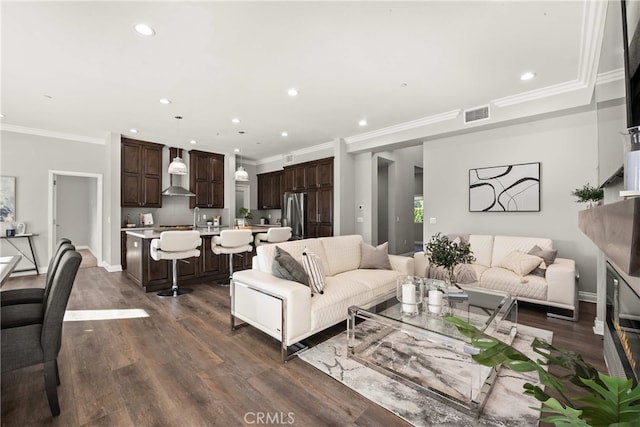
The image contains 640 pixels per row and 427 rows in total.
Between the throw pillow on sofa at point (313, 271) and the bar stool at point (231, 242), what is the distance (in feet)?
6.44

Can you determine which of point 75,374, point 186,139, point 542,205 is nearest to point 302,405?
point 75,374

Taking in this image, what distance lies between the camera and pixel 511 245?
4.00 metres

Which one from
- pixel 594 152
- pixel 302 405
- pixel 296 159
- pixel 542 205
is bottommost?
pixel 302 405

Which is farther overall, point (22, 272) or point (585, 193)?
point (22, 272)

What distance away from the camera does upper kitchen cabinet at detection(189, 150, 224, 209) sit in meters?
7.03

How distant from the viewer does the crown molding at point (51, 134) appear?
204 inches

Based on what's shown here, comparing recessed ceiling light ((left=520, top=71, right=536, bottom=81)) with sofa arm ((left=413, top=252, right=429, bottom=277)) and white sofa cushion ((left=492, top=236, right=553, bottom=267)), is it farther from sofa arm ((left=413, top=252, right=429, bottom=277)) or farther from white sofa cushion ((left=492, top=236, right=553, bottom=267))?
sofa arm ((left=413, top=252, right=429, bottom=277))

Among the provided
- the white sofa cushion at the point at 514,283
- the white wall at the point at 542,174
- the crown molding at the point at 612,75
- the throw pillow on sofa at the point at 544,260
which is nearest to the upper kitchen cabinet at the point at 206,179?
the white wall at the point at 542,174

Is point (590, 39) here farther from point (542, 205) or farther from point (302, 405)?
point (302, 405)

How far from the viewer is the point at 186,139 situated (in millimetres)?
6156

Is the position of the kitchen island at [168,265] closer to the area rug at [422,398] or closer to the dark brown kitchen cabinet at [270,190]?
the dark brown kitchen cabinet at [270,190]

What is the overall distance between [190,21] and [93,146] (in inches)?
210

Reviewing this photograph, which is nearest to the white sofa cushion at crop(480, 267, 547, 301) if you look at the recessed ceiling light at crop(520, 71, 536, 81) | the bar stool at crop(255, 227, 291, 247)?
the recessed ceiling light at crop(520, 71, 536, 81)

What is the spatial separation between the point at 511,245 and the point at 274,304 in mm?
3479
